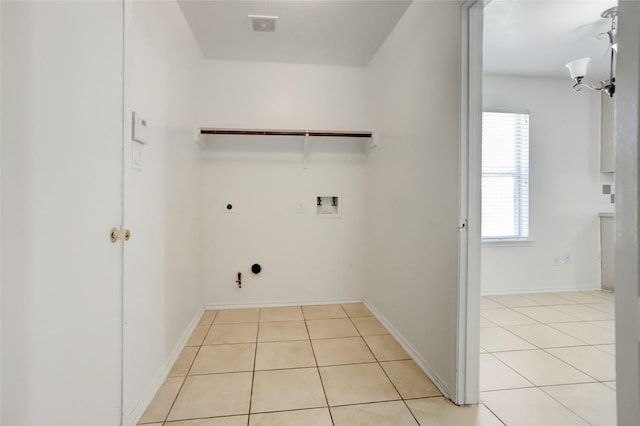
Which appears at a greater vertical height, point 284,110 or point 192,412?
point 284,110

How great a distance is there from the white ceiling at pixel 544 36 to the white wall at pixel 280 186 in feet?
4.13

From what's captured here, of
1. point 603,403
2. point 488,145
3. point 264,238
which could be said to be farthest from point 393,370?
point 488,145

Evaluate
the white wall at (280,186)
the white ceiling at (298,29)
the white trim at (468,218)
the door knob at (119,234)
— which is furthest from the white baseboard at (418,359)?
the white ceiling at (298,29)

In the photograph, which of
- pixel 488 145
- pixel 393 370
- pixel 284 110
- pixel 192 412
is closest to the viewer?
pixel 192 412

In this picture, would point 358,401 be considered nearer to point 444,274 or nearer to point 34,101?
point 444,274

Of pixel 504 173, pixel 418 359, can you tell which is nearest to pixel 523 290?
pixel 504 173

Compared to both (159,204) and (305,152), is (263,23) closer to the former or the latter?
(305,152)

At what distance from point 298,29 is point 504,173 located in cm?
270

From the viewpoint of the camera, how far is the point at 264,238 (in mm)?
2918

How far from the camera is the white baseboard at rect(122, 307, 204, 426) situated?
134cm

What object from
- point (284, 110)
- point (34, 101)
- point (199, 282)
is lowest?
point (199, 282)

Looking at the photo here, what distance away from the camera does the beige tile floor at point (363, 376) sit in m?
1.41

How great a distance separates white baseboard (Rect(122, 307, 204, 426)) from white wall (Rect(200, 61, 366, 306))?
77 centimetres

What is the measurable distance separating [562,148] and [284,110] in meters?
3.24
